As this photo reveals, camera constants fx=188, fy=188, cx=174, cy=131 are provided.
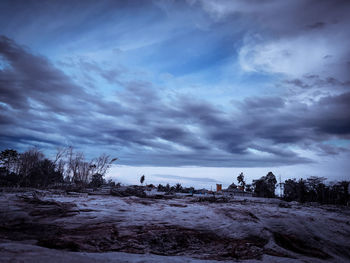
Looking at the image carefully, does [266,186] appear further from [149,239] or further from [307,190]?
[149,239]

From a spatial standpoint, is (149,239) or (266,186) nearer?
(149,239)

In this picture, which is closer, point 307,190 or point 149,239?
point 149,239

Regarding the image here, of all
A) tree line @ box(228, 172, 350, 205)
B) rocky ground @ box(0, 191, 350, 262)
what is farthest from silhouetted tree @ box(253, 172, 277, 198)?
rocky ground @ box(0, 191, 350, 262)

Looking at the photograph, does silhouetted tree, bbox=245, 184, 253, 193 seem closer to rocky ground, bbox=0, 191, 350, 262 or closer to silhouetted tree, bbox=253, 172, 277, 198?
silhouetted tree, bbox=253, 172, 277, 198

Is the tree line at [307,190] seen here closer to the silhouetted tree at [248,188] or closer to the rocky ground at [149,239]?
the silhouetted tree at [248,188]

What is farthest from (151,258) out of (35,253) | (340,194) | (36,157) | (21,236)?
(340,194)

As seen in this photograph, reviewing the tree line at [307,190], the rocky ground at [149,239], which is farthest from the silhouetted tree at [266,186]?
the rocky ground at [149,239]

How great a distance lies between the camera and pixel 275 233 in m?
4.47

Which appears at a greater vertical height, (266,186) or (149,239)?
(149,239)

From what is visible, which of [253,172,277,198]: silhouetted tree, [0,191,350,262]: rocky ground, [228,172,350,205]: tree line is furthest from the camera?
[253,172,277,198]: silhouetted tree

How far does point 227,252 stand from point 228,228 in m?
1.37

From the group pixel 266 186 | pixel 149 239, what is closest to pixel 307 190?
pixel 266 186

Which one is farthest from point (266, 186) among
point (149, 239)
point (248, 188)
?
point (149, 239)

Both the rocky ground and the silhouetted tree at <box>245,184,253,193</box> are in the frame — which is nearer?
the rocky ground
